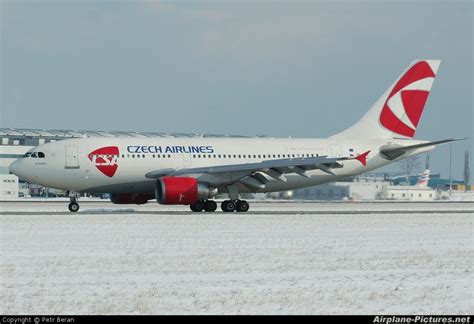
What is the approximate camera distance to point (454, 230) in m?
30.4

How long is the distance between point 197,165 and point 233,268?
2572 centimetres

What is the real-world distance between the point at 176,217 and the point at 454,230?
12252 millimetres

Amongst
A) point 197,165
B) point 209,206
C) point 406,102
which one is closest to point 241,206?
point 209,206

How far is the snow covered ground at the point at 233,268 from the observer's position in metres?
14.2

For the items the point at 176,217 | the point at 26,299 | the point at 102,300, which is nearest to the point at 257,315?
the point at 102,300

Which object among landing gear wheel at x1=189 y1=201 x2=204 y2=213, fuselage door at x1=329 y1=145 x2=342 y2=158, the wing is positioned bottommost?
landing gear wheel at x1=189 y1=201 x2=204 y2=213

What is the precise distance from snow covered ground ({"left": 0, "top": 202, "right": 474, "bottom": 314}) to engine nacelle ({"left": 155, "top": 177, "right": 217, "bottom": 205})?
8183mm

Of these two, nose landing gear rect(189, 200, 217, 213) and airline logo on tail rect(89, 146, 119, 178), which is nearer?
airline logo on tail rect(89, 146, 119, 178)

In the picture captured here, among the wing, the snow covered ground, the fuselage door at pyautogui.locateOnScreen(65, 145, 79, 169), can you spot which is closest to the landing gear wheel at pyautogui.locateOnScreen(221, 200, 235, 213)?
the wing

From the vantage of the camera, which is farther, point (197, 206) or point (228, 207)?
point (197, 206)

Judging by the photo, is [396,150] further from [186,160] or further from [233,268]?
[233,268]

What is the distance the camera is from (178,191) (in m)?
39.8

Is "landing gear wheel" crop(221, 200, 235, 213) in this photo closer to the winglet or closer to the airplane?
the airplane

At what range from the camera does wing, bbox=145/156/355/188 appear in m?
42.1
